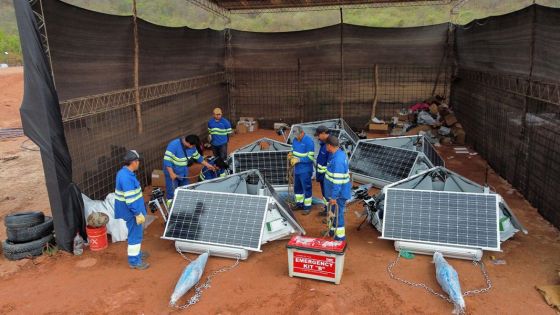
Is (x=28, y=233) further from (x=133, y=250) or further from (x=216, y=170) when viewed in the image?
(x=216, y=170)


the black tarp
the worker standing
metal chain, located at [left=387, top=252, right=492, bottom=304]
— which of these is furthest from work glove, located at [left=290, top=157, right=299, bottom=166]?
the black tarp

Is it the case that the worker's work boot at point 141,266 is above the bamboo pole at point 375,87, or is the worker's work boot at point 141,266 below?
below

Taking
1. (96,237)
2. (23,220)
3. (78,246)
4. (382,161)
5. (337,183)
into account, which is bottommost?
(78,246)

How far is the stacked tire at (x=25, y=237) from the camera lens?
718 centimetres

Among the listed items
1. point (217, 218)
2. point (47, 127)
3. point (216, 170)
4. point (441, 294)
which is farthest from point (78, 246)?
point (441, 294)

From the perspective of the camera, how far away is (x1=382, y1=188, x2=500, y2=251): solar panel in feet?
22.1

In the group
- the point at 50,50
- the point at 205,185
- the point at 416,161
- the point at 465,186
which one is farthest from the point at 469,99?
the point at 50,50

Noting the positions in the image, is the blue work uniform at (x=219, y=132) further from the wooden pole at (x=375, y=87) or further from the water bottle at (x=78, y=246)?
the wooden pole at (x=375, y=87)

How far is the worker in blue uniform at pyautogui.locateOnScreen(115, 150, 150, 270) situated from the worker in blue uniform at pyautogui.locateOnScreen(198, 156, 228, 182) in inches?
126

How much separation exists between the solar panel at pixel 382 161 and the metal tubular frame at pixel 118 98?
19.1ft

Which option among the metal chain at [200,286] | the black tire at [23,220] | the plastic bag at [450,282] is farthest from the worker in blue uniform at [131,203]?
the plastic bag at [450,282]

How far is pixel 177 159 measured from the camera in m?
8.95

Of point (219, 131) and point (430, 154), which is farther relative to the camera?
point (219, 131)

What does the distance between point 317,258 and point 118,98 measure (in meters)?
6.38
